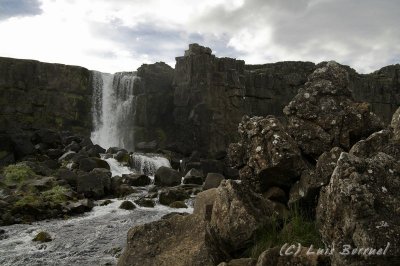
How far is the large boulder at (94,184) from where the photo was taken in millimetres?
28547

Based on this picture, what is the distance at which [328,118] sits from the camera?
12.1 meters

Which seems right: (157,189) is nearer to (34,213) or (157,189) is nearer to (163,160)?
(34,213)

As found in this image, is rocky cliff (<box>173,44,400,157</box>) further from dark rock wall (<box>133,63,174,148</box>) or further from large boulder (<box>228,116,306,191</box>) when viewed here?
A: large boulder (<box>228,116,306,191</box>)

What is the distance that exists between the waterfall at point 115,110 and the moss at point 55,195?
114 feet

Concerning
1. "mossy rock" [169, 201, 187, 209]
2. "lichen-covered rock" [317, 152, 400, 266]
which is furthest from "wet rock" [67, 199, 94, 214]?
"lichen-covered rock" [317, 152, 400, 266]

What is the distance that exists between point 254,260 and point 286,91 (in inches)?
2695

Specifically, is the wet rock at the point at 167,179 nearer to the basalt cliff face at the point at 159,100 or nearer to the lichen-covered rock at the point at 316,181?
the basalt cliff face at the point at 159,100

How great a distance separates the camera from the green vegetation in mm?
7674

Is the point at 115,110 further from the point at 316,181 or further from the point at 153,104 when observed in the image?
the point at 316,181

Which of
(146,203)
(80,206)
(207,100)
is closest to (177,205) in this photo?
(146,203)

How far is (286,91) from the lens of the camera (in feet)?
240

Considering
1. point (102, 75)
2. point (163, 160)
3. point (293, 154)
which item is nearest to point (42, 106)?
point (102, 75)

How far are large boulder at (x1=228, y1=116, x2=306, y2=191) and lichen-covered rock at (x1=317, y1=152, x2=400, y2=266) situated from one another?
464cm

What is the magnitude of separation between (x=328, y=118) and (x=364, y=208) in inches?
269
